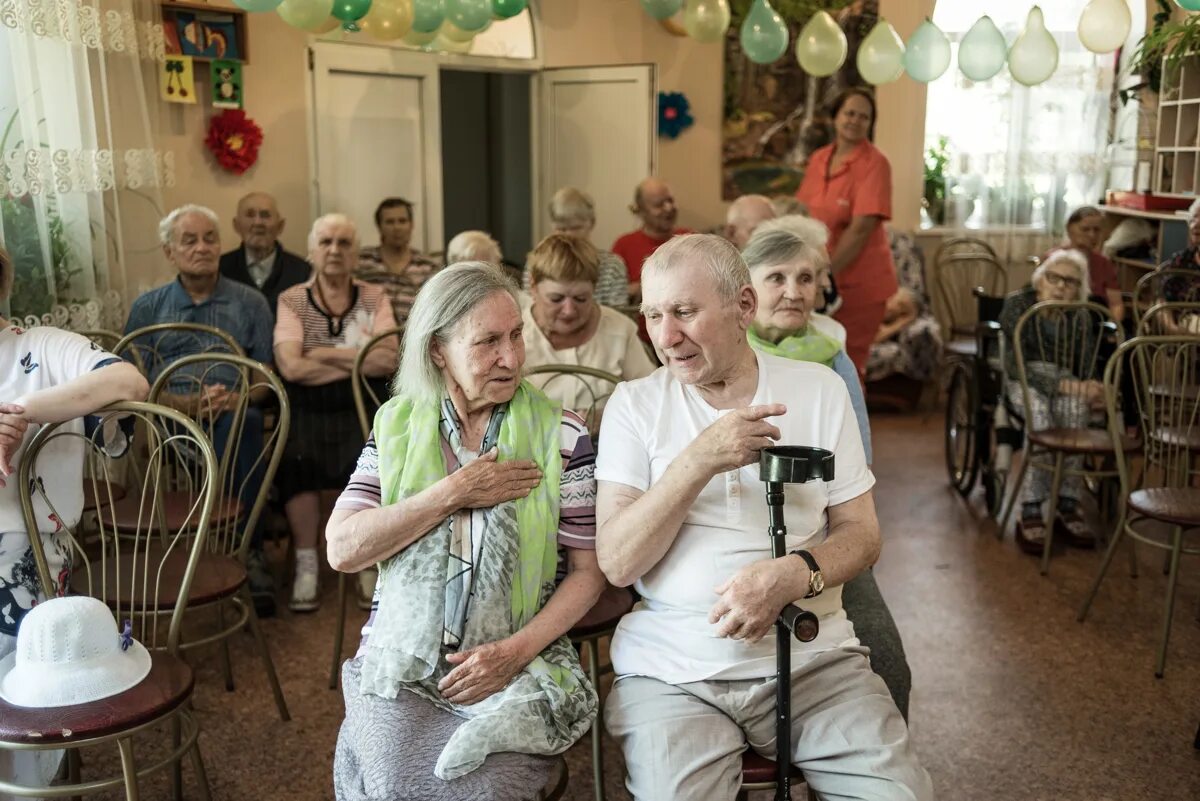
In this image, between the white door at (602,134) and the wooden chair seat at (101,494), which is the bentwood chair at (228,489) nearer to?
the wooden chair seat at (101,494)

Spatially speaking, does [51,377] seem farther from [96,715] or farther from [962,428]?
[962,428]

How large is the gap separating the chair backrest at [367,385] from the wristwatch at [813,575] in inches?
49.8

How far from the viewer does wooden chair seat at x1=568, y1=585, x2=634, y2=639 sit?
2129 millimetres

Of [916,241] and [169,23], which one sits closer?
[169,23]

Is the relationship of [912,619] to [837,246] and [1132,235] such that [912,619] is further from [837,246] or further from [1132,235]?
[1132,235]

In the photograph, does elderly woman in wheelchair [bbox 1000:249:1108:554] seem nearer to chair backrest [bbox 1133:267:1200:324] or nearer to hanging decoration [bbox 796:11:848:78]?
chair backrest [bbox 1133:267:1200:324]

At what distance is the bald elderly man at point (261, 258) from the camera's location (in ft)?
15.6

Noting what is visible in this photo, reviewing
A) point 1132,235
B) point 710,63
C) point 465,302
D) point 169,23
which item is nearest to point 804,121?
point 710,63

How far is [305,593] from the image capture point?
3.66m

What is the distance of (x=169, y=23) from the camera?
4863mm

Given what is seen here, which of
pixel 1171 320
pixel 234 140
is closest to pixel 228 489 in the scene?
pixel 234 140

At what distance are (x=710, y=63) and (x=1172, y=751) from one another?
5.39 m

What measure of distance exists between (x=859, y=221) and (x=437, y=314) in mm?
3195

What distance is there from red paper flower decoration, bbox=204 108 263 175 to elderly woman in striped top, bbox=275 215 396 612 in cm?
158
